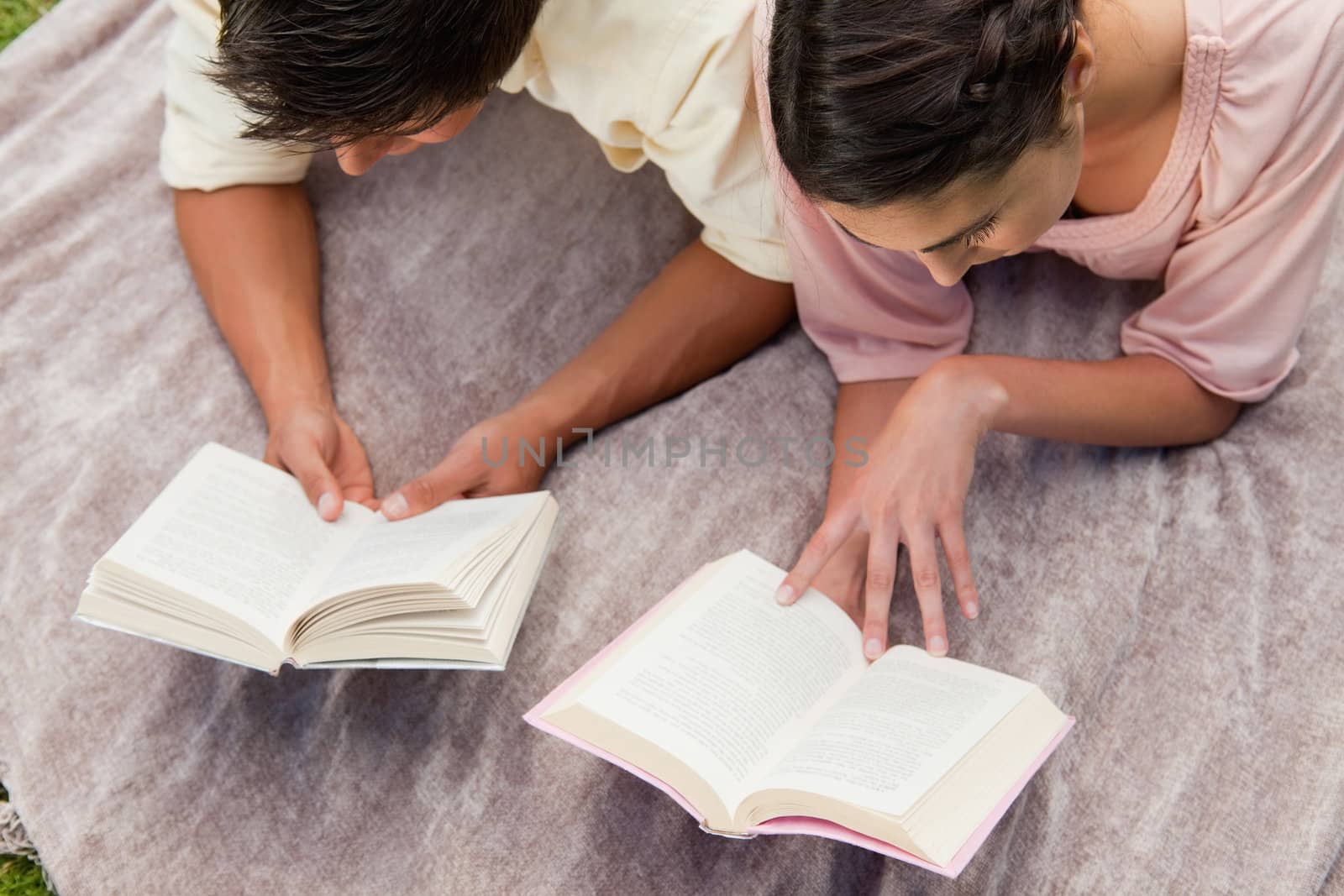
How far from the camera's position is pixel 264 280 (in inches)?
53.2

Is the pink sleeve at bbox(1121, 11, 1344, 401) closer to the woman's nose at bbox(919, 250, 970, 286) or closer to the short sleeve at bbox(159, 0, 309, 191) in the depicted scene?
the woman's nose at bbox(919, 250, 970, 286)

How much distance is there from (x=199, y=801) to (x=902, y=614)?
703mm

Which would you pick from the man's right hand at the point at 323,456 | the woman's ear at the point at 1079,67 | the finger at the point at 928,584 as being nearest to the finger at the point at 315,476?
the man's right hand at the point at 323,456

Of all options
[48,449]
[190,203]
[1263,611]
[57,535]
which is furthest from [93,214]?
[1263,611]

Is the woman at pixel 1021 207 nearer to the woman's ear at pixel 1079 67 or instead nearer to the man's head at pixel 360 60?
the woman's ear at pixel 1079 67

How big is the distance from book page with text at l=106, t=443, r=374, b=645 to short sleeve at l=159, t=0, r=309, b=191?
39cm

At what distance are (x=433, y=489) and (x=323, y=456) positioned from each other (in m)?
0.15

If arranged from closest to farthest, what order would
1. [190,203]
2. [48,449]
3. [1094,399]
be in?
1. [1094,399]
2. [48,449]
3. [190,203]

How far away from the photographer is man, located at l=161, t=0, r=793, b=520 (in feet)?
3.02

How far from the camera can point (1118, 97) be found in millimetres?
1054

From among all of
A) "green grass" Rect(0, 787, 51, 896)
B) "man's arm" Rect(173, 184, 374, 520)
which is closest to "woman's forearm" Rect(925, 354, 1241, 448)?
"man's arm" Rect(173, 184, 374, 520)

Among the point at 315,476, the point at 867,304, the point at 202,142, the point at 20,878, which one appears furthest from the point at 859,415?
the point at 20,878

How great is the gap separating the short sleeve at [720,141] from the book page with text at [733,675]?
0.38m

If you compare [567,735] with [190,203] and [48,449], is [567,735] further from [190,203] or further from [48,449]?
[190,203]
